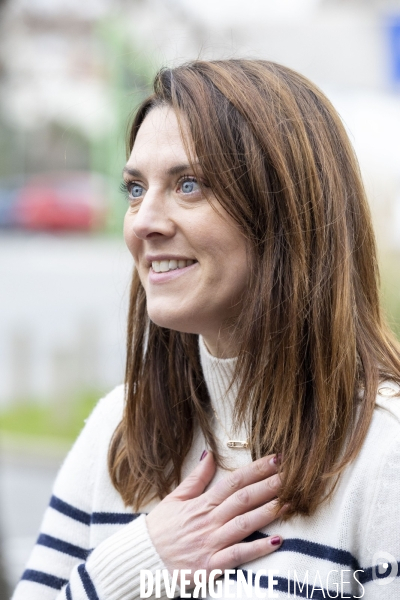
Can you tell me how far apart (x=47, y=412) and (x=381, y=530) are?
6338 millimetres

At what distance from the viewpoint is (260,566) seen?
79.0 inches

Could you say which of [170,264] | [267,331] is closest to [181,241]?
[170,264]

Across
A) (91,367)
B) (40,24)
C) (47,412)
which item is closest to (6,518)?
(47,412)

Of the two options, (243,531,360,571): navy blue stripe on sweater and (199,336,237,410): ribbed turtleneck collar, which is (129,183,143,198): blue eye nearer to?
(199,336,237,410): ribbed turtleneck collar

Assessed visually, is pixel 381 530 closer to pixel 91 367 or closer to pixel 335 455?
pixel 335 455

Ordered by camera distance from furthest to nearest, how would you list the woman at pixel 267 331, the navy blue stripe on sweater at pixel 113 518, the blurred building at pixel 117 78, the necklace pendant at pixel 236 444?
the blurred building at pixel 117 78 < the navy blue stripe on sweater at pixel 113 518 < the necklace pendant at pixel 236 444 < the woman at pixel 267 331

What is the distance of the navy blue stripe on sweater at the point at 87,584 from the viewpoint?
217cm

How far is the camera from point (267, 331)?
6.78 ft

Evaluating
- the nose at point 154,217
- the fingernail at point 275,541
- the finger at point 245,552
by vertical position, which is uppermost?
the nose at point 154,217

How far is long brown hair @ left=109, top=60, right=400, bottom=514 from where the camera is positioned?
2012 millimetres

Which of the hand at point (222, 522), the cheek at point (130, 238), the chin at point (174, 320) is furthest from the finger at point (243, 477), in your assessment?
the cheek at point (130, 238)

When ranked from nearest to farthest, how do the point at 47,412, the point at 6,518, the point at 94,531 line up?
1. the point at 94,531
2. the point at 6,518
3. the point at 47,412

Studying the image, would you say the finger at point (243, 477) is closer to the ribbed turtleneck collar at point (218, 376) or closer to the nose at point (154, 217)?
the ribbed turtleneck collar at point (218, 376)

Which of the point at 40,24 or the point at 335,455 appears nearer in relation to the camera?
the point at 335,455
